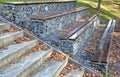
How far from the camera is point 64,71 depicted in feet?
25.0

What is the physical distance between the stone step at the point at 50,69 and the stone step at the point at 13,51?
581 mm

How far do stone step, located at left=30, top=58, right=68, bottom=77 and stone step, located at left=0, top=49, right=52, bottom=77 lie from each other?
121 millimetres

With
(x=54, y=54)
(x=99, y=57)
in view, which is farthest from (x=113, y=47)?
(x=54, y=54)

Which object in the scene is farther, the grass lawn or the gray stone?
the grass lawn

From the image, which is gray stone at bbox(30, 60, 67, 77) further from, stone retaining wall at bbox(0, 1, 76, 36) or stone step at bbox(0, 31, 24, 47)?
stone retaining wall at bbox(0, 1, 76, 36)

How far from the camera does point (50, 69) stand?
686cm

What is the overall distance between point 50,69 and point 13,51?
985mm

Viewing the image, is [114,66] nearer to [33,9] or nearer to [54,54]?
[54,54]

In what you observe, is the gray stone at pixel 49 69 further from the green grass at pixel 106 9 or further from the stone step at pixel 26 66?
the green grass at pixel 106 9

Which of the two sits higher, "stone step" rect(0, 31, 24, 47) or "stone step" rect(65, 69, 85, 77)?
"stone step" rect(0, 31, 24, 47)

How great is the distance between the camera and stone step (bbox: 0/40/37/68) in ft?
19.6

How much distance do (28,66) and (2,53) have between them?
2.05 ft

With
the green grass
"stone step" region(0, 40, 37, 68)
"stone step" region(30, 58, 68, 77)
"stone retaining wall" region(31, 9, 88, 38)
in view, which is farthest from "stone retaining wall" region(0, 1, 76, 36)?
the green grass

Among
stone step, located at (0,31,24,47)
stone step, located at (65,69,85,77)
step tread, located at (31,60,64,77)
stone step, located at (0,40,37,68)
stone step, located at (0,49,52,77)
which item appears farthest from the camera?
stone step, located at (65,69,85,77)
